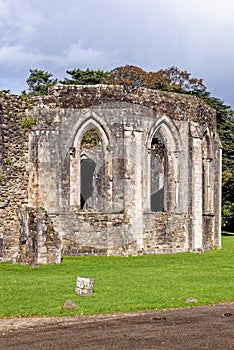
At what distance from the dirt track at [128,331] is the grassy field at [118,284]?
0.81 m

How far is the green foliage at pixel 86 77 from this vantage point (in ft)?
150

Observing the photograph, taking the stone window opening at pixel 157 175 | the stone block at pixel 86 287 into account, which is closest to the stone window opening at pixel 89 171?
the stone window opening at pixel 157 175

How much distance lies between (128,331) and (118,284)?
5718 millimetres

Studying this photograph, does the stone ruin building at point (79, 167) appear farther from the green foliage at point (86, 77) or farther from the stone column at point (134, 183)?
the green foliage at point (86, 77)

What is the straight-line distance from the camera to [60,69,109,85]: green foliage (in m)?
45.8

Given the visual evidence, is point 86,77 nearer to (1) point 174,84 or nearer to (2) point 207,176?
(1) point 174,84

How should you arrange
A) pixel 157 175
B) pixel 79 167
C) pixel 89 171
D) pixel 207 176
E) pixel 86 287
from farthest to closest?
pixel 157 175
pixel 89 171
pixel 207 176
pixel 79 167
pixel 86 287

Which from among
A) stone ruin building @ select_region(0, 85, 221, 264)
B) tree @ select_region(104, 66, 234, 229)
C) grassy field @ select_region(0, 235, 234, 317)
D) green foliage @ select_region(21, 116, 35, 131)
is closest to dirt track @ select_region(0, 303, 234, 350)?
grassy field @ select_region(0, 235, 234, 317)

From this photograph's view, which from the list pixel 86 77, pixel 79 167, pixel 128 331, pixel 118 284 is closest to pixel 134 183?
pixel 79 167

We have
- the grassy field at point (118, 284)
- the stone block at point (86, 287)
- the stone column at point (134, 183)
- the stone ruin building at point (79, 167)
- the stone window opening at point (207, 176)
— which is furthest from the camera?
the stone window opening at point (207, 176)

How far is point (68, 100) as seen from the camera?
24656 mm

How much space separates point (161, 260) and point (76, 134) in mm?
6244

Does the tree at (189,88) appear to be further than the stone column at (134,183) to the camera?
Yes

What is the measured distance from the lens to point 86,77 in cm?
4606
